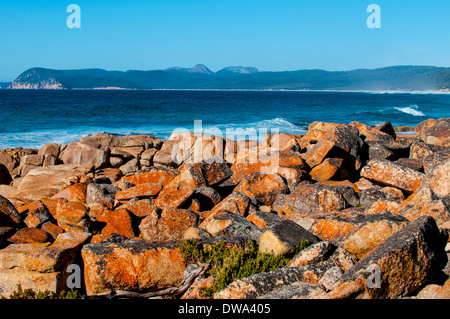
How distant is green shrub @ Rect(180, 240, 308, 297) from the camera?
5.10m

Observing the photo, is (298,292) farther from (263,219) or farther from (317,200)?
(317,200)

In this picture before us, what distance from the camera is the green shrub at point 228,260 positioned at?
16.7 feet

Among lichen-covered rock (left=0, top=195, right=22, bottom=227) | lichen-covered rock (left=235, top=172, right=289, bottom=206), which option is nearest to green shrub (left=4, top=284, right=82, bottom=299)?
lichen-covered rock (left=0, top=195, right=22, bottom=227)

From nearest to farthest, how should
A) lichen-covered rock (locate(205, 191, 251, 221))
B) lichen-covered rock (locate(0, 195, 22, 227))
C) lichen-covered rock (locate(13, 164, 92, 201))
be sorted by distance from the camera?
lichen-covered rock (locate(0, 195, 22, 227)) < lichen-covered rock (locate(205, 191, 251, 221)) < lichen-covered rock (locate(13, 164, 92, 201))

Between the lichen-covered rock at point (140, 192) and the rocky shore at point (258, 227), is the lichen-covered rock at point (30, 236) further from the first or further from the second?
the lichen-covered rock at point (140, 192)

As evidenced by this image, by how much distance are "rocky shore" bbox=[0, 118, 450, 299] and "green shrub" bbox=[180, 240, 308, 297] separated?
34 millimetres

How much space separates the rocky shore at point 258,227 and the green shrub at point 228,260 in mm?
34

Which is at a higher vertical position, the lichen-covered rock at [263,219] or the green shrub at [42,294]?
the lichen-covered rock at [263,219]

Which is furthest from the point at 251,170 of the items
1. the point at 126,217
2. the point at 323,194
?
the point at 126,217

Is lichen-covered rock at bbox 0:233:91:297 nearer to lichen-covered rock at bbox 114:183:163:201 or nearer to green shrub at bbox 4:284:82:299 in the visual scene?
green shrub at bbox 4:284:82:299

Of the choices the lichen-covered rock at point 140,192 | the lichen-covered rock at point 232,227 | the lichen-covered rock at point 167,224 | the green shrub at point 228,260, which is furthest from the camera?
the lichen-covered rock at point 140,192

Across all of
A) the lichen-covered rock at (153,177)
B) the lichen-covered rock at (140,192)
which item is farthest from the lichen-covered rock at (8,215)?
the lichen-covered rock at (153,177)

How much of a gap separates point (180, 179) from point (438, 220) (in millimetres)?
5584

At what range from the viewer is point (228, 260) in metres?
5.45
